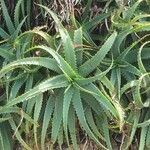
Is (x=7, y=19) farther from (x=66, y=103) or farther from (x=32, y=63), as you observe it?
(x=66, y=103)

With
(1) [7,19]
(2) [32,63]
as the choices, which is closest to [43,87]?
(2) [32,63]

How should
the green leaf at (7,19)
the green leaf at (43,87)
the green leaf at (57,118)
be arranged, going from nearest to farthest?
the green leaf at (43,87) → the green leaf at (57,118) → the green leaf at (7,19)

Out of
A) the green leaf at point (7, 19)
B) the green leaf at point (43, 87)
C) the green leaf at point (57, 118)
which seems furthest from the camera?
the green leaf at point (7, 19)

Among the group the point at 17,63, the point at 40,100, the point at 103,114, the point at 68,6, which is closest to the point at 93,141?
the point at 103,114

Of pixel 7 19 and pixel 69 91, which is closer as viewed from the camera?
pixel 69 91

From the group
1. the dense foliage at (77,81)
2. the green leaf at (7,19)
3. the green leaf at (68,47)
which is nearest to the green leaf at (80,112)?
the dense foliage at (77,81)

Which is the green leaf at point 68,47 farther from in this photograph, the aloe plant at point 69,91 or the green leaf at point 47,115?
the green leaf at point 47,115

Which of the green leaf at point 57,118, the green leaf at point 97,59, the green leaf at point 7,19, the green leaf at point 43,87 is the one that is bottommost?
the green leaf at point 57,118

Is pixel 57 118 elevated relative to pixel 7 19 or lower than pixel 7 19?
lower
